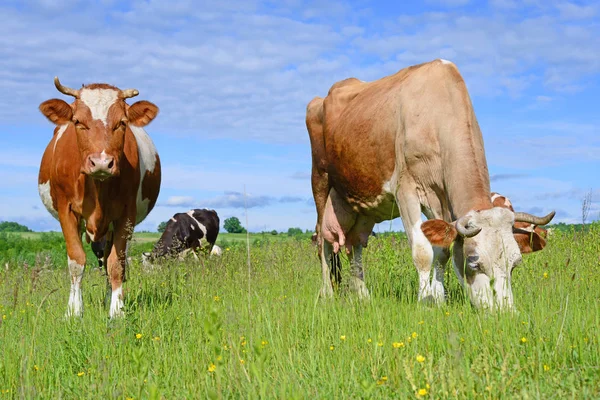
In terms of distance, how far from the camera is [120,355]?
4.68 meters

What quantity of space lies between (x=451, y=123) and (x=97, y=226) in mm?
4313

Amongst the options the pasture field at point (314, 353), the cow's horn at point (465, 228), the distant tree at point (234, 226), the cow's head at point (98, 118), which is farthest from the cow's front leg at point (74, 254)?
the distant tree at point (234, 226)

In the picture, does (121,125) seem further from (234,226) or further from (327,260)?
(234,226)

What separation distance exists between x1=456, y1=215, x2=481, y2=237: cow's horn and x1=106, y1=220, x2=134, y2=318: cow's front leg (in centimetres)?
393

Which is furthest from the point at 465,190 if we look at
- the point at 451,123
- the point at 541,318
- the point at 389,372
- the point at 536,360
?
the point at 389,372

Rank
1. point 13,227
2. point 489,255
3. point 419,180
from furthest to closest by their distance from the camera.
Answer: point 13,227
point 419,180
point 489,255

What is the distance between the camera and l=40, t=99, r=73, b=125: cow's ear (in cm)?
720

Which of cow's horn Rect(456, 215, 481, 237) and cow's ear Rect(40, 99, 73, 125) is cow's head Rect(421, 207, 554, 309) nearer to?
cow's horn Rect(456, 215, 481, 237)

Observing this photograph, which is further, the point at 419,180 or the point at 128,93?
the point at 128,93

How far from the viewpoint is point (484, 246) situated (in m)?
5.55

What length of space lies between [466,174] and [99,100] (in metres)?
4.19

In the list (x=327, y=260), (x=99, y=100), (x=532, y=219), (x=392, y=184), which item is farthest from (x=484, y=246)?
(x=99, y=100)

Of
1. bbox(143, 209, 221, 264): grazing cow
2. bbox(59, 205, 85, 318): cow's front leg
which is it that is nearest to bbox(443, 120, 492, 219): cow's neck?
bbox(59, 205, 85, 318): cow's front leg

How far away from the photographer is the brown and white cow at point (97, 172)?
22.8ft
